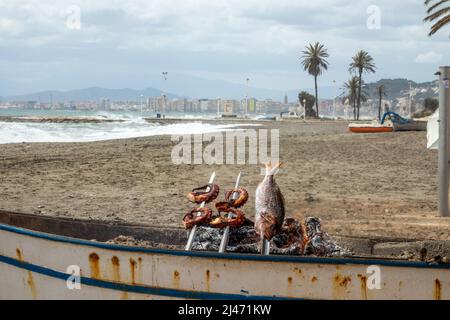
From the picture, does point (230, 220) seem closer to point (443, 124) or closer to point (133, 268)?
point (133, 268)

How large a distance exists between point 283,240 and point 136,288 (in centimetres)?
175

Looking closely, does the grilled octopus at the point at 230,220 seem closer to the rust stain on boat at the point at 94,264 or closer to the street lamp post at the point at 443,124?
the rust stain on boat at the point at 94,264

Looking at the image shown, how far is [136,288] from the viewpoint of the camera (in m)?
5.34

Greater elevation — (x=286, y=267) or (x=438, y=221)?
(x=286, y=267)

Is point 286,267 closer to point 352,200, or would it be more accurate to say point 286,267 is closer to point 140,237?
point 140,237

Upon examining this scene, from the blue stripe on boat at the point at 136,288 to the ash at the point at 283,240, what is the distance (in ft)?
3.33

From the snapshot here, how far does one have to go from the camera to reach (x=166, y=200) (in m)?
13.4

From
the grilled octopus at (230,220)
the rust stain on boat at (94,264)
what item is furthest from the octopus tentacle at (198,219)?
the rust stain on boat at (94,264)

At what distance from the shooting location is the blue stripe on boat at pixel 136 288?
5.20 m

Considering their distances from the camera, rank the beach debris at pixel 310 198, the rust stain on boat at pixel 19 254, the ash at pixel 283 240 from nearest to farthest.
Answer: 1. the rust stain on boat at pixel 19 254
2. the ash at pixel 283 240
3. the beach debris at pixel 310 198

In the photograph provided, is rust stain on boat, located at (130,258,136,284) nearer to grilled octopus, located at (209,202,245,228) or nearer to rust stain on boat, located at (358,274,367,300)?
grilled octopus, located at (209,202,245,228)

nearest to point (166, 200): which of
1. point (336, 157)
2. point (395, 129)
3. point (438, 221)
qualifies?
point (438, 221)
